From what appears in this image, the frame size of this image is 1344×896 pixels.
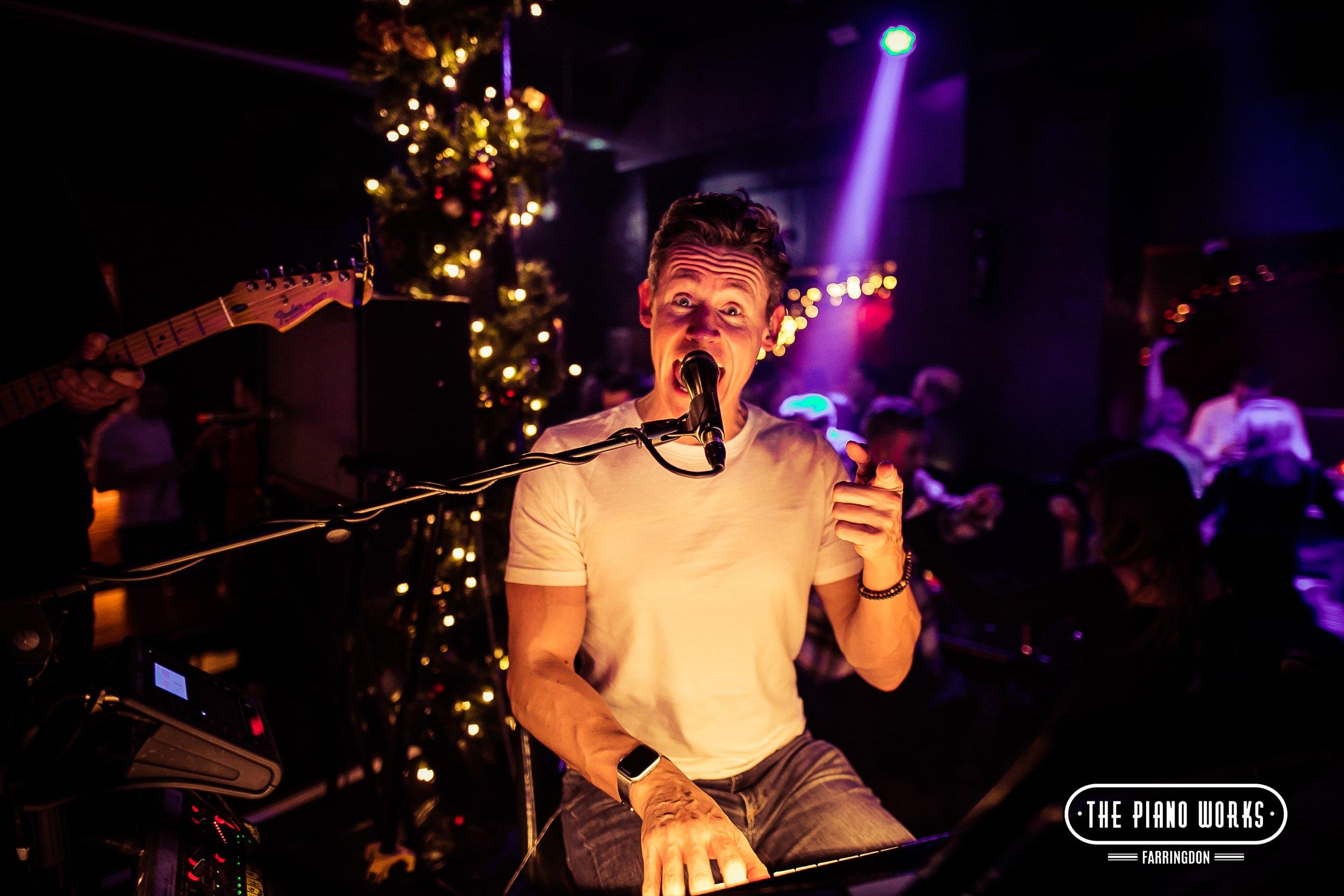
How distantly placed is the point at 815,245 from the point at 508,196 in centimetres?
610

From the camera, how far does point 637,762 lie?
1.34 metres

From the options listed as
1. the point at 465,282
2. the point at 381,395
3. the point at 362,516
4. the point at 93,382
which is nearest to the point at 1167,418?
the point at 465,282

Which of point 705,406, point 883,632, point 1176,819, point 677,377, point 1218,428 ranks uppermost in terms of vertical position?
point 1218,428

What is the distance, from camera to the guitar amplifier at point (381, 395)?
246 centimetres

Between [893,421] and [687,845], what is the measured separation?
10.1 feet

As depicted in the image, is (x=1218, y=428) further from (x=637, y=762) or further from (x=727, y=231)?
(x=637, y=762)

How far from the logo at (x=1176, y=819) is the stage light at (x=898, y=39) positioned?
23.4ft

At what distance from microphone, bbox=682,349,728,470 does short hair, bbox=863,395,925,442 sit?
9.45ft

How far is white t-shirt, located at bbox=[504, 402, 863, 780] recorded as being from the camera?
168 cm

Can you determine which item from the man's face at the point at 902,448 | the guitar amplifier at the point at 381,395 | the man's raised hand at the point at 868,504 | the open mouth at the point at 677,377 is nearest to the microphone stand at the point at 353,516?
the man's raised hand at the point at 868,504

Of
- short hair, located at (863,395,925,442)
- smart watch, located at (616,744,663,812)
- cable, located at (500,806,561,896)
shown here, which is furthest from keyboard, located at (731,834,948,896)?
short hair, located at (863,395,925,442)

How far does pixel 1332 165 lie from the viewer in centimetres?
575

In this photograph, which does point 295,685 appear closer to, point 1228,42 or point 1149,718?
point 1149,718

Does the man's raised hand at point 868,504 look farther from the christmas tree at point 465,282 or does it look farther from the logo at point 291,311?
the christmas tree at point 465,282
